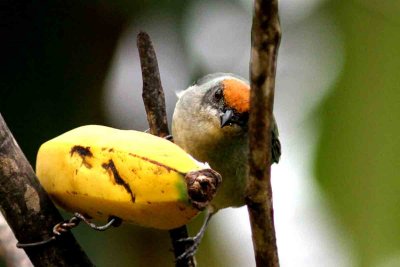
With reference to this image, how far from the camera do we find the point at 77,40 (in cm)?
445

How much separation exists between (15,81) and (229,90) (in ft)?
4.19

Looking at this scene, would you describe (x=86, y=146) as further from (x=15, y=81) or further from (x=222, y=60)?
(x=222, y=60)

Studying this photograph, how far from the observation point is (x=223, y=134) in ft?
11.5

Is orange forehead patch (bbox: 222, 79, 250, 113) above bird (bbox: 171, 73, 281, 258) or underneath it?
above

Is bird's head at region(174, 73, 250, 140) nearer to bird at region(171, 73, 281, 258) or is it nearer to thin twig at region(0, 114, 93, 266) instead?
bird at region(171, 73, 281, 258)

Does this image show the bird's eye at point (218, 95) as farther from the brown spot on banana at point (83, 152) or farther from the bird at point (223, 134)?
the brown spot on banana at point (83, 152)

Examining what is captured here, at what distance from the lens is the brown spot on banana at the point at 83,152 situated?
2.07 m

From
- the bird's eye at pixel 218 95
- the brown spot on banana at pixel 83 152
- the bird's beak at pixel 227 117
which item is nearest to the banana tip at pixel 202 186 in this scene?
the brown spot on banana at pixel 83 152

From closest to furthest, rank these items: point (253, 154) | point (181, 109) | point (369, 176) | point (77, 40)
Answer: point (253, 154) → point (369, 176) → point (181, 109) → point (77, 40)

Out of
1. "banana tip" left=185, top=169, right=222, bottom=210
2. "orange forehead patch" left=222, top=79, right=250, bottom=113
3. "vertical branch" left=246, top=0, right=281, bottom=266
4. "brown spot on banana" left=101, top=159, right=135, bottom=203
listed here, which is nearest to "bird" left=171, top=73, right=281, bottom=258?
"orange forehead patch" left=222, top=79, right=250, bottom=113

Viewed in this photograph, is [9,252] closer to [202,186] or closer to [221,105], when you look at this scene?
[221,105]

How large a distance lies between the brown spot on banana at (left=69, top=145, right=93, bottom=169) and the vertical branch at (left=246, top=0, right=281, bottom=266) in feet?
1.85

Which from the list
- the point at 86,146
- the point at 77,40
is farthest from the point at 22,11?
the point at 86,146

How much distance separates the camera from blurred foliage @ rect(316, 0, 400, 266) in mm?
Result: 3096
